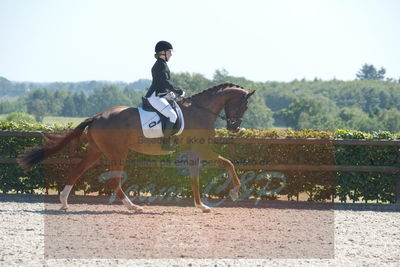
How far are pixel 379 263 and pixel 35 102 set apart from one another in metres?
120

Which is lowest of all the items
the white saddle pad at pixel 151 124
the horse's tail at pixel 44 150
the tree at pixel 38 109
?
the horse's tail at pixel 44 150

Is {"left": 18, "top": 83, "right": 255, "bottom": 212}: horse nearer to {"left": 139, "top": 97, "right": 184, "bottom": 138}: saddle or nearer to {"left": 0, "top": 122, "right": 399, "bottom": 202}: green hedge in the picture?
{"left": 139, "top": 97, "right": 184, "bottom": 138}: saddle

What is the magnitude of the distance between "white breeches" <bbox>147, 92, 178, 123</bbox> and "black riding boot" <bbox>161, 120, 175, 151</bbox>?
95 millimetres

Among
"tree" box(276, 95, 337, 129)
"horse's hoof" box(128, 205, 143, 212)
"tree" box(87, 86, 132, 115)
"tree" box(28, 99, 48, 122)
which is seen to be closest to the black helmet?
"horse's hoof" box(128, 205, 143, 212)

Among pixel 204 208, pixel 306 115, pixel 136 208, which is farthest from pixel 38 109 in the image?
pixel 204 208

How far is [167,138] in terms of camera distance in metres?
10.8

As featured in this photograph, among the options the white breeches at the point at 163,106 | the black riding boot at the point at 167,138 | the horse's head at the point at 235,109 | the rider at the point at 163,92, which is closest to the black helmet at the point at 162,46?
the rider at the point at 163,92

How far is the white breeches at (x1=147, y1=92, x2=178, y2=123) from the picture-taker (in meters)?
10.7

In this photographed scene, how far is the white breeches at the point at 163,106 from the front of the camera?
35.1ft

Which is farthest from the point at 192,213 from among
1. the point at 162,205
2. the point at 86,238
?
the point at 86,238

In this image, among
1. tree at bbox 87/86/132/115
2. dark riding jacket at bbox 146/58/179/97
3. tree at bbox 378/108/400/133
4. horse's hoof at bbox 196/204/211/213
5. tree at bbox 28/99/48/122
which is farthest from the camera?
tree at bbox 87/86/132/115

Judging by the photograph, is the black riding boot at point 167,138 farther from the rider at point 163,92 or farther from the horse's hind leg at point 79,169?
the horse's hind leg at point 79,169

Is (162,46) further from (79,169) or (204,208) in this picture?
(204,208)

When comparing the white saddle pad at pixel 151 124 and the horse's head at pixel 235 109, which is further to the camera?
the horse's head at pixel 235 109
